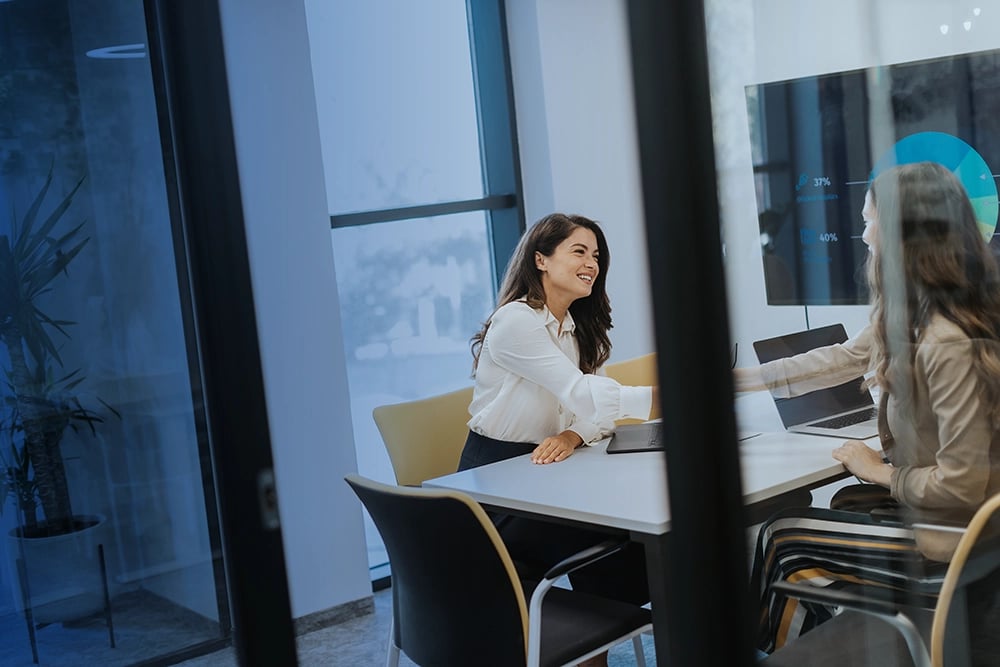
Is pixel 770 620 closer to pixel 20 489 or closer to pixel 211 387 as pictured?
pixel 211 387

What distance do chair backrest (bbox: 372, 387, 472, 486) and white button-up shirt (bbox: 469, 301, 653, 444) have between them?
7 centimetres

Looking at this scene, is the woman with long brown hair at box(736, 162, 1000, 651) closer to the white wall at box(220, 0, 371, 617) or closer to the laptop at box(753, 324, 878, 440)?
the laptop at box(753, 324, 878, 440)

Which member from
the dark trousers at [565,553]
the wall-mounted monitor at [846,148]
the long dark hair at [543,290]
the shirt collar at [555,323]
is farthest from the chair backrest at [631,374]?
the wall-mounted monitor at [846,148]

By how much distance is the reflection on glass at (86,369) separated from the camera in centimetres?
265

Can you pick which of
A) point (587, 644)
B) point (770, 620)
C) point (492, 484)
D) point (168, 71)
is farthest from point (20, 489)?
point (770, 620)

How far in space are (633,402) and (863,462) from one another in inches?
52.6

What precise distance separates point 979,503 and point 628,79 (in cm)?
82

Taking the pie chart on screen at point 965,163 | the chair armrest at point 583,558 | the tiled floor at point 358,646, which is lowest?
the tiled floor at point 358,646

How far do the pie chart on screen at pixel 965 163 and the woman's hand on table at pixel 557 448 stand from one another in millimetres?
1491

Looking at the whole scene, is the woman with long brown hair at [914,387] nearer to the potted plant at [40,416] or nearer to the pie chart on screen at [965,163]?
the pie chart on screen at [965,163]

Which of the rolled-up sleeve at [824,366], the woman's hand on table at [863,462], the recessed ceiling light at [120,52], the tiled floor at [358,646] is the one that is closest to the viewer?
the rolled-up sleeve at [824,366]

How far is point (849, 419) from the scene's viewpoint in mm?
1589

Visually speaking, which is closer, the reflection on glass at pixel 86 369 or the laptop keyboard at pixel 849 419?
the laptop keyboard at pixel 849 419

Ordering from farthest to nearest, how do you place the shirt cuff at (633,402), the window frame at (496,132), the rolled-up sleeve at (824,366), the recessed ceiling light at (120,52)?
the window frame at (496,132) → the shirt cuff at (633,402) → the recessed ceiling light at (120,52) → the rolled-up sleeve at (824,366)
